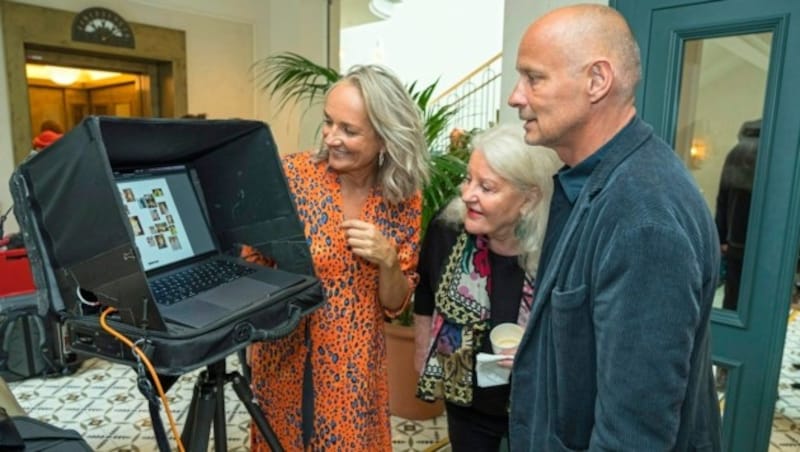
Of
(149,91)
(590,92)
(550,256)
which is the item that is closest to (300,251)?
(550,256)

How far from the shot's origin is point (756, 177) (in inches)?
58.1

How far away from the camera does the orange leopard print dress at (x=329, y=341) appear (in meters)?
1.20

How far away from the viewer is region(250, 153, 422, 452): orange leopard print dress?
1.20m

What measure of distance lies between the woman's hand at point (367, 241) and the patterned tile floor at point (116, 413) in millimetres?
1253

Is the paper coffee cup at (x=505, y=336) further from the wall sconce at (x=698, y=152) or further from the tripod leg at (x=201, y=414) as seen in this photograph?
the wall sconce at (x=698, y=152)

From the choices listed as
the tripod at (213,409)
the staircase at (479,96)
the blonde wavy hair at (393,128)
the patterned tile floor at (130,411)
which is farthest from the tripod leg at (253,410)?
the staircase at (479,96)

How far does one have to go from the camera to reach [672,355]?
25.9 inches

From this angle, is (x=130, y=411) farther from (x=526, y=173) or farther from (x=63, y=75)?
(x=63, y=75)

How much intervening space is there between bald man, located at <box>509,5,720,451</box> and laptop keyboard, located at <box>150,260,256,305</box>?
1.86ft

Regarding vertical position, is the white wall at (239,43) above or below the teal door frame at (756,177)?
above

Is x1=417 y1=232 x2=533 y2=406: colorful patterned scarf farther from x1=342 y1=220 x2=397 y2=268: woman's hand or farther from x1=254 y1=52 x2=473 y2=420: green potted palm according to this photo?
x1=254 y1=52 x2=473 y2=420: green potted palm

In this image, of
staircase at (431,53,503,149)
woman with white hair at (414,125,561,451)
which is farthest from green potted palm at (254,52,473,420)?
staircase at (431,53,503,149)

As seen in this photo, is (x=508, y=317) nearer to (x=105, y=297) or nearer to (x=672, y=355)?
(x=672, y=355)

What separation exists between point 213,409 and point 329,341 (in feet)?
0.97
